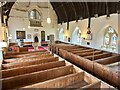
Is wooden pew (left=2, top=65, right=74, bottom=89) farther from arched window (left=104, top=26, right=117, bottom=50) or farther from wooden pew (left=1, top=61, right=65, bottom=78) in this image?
arched window (left=104, top=26, right=117, bottom=50)

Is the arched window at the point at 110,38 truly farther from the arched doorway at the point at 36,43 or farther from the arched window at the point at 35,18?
the arched window at the point at 35,18

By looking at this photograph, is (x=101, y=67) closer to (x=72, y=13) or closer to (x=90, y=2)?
(x=90, y=2)

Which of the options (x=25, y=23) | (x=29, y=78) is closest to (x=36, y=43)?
(x=25, y=23)

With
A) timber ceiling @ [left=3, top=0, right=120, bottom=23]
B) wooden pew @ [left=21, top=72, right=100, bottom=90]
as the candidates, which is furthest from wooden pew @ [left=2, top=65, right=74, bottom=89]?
Answer: timber ceiling @ [left=3, top=0, right=120, bottom=23]

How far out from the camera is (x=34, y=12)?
13.6 m

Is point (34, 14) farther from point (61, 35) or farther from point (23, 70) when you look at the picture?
point (23, 70)

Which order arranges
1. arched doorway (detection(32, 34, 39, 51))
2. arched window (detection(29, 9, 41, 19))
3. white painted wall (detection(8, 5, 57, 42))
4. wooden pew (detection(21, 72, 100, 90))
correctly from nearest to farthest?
wooden pew (detection(21, 72, 100, 90)) → arched doorway (detection(32, 34, 39, 51)) → white painted wall (detection(8, 5, 57, 42)) → arched window (detection(29, 9, 41, 19))

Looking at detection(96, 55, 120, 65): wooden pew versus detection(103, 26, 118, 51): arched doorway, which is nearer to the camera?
detection(96, 55, 120, 65): wooden pew

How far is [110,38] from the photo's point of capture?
25.6 ft

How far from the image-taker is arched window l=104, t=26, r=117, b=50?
7613 mm

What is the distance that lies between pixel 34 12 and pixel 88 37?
7.43m

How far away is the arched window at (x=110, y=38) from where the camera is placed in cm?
761

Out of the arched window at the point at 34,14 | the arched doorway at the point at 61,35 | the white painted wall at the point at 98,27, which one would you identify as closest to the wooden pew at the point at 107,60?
the white painted wall at the point at 98,27

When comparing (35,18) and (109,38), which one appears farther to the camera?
(35,18)
